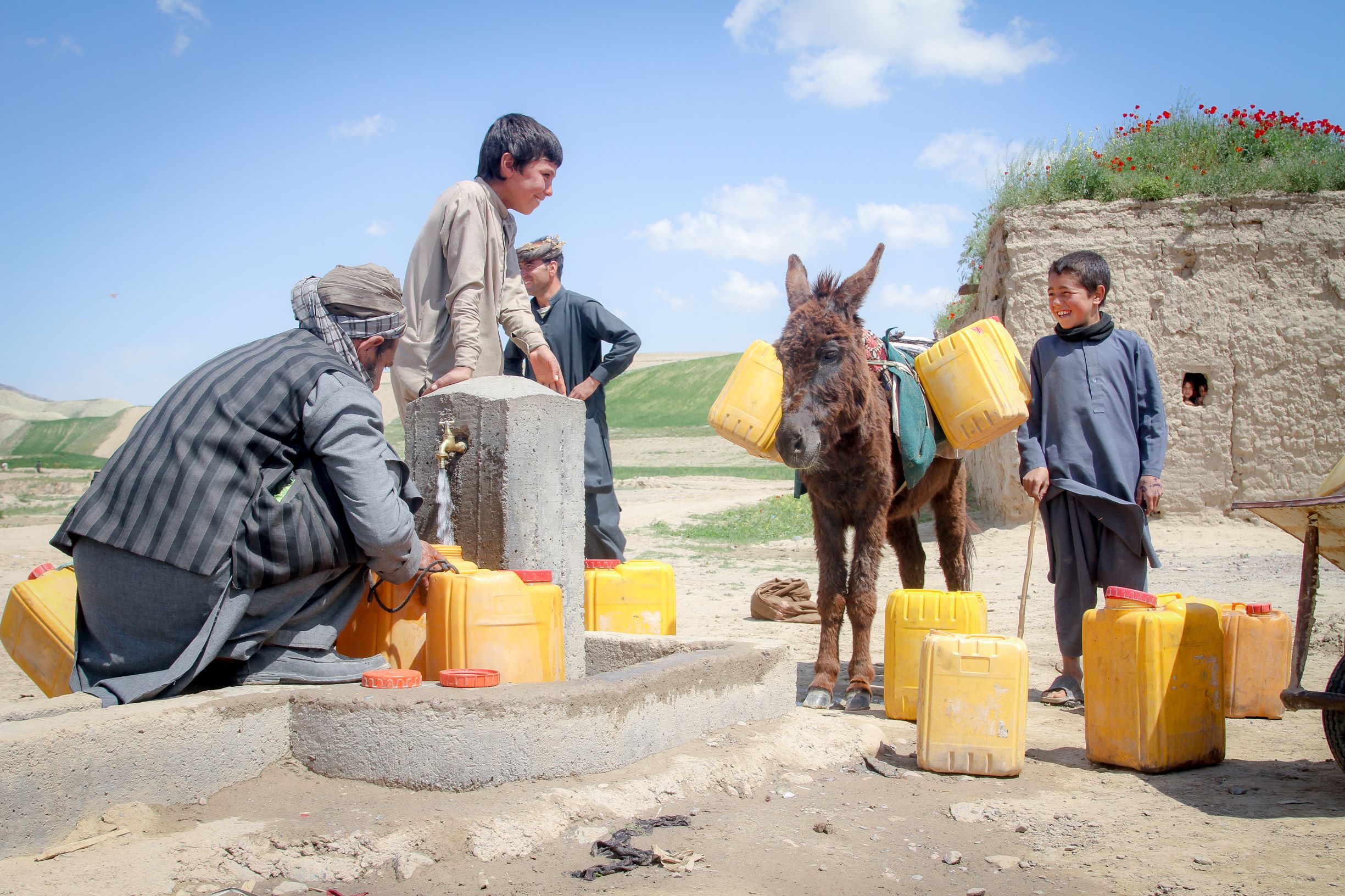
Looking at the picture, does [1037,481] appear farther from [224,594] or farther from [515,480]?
[224,594]

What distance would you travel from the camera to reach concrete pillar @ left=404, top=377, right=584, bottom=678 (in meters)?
3.79

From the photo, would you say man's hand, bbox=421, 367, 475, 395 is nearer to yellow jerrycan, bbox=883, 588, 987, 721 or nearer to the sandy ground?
the sandy ground

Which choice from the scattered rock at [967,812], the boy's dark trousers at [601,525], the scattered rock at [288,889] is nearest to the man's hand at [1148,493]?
the scattered rock at [967,812]

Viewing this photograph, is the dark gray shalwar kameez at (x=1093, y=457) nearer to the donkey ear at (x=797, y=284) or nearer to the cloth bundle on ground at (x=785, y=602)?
the donkey ear at (x=797, y=284)

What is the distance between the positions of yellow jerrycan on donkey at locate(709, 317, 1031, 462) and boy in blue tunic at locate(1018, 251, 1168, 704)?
0.67ft

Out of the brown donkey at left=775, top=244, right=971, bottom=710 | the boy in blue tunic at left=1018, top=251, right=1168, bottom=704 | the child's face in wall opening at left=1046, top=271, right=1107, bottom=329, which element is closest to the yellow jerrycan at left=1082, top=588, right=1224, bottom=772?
the boy in blue tunic at left=1018, top=251, right=1168, bottom=704

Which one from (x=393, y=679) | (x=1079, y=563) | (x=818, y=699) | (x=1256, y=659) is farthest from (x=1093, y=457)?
(x=393, y=679)

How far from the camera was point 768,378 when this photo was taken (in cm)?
469

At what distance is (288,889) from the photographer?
2334 mm

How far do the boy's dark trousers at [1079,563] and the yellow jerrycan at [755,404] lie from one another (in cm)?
140

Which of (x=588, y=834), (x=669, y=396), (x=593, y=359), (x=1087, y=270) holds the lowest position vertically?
(x=588, y=834)

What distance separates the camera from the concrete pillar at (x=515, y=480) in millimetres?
3793

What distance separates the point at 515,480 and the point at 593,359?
2180mm

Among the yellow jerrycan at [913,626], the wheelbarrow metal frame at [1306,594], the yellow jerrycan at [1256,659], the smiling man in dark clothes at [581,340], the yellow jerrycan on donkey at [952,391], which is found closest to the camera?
the wheelbarrow metal frame at [1306,594]
